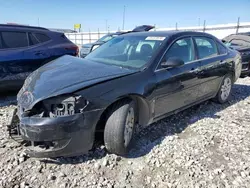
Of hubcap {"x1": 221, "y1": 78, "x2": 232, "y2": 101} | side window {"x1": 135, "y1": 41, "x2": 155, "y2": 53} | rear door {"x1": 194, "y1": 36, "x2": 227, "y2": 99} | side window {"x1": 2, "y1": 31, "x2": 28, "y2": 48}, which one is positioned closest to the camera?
side window {"x1": 135, "y1": 41, "x2": 155, "y2": 53}

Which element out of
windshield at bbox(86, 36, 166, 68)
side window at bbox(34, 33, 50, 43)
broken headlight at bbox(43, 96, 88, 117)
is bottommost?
broken headlight at bbox(43, 96, 88, 117)

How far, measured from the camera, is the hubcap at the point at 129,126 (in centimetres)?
288

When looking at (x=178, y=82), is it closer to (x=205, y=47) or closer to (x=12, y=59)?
(x=205, y=47)

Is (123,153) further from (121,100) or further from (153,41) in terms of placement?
(153,41)

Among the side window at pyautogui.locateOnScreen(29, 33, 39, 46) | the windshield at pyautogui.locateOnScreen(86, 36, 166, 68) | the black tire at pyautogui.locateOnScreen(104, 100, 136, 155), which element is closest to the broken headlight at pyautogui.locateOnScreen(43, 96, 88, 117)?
the black tire at pyautogui.locateOnScreen(104, 100, 136, 155)

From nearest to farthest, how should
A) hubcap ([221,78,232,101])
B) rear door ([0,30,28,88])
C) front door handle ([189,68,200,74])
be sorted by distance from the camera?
front door handle ([189,68,200,74]) → rear door ([0,30,28,88]) → hubcap ([221,78,232,101])

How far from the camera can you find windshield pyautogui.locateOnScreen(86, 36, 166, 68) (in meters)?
3.31

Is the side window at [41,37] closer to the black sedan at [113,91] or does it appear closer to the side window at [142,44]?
the black sedan at [113,91]

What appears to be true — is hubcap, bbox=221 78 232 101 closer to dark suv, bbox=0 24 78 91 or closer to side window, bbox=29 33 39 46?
dark suv, bbox=0 24 78 91

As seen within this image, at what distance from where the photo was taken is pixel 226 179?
2.55 metres

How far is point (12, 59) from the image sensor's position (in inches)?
185

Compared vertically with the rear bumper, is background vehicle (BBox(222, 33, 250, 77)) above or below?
above

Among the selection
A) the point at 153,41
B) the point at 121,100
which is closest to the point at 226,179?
the point at 121,100

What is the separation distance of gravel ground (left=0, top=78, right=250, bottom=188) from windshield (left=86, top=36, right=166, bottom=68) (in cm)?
112
